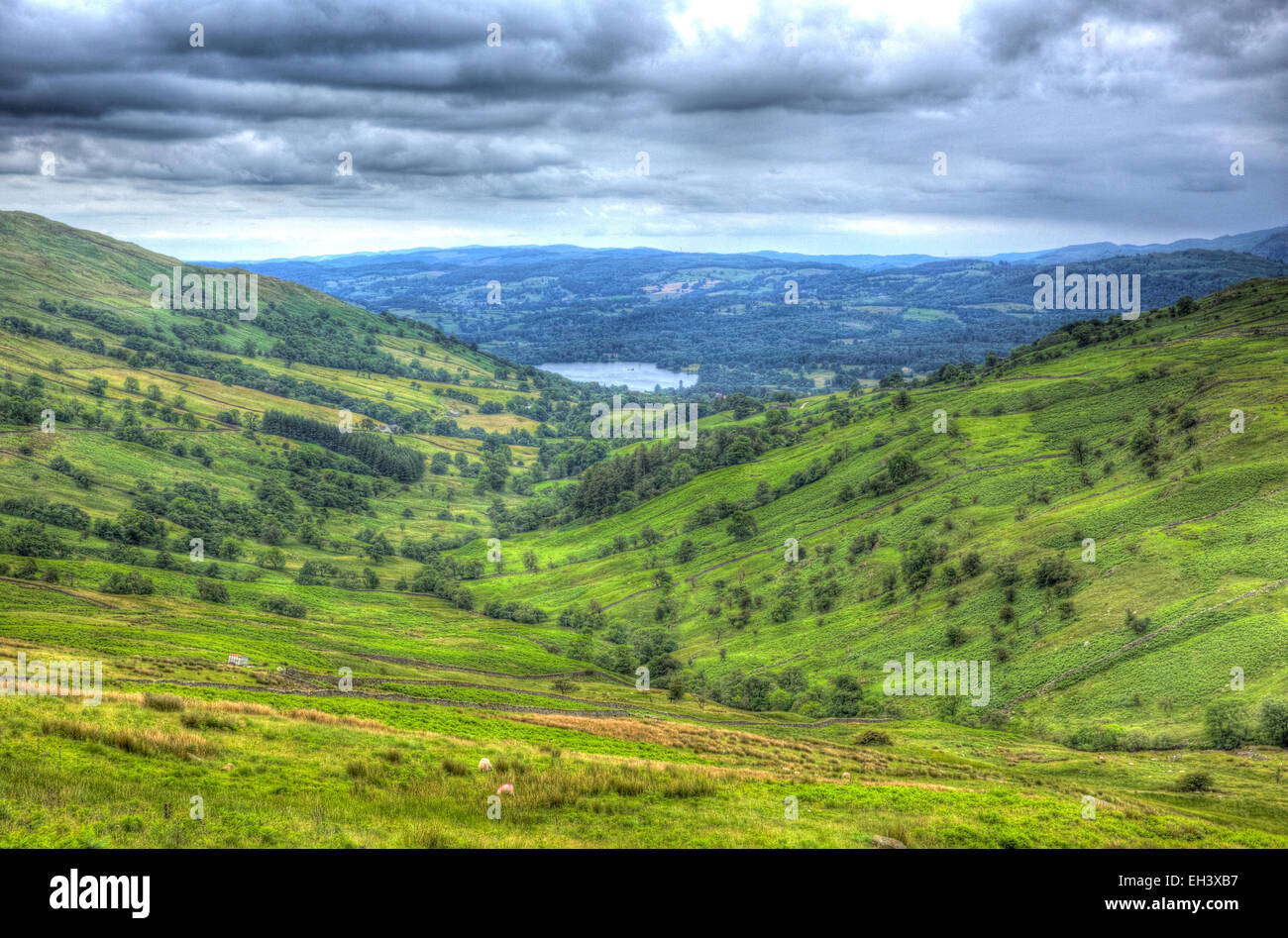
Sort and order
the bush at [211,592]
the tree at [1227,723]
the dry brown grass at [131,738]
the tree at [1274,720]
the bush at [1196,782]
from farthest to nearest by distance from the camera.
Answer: the bush at [211,592] < the tree at [1227,723] < the tree at [1274,720] < the bush at [1196,782] < the dry brown grass at [131,738]

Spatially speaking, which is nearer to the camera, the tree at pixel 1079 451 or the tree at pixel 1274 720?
the tree at pixel 1274 720

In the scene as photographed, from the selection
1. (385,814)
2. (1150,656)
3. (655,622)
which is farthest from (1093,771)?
(655,622)

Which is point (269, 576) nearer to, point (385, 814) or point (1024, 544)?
point (1024, 544)

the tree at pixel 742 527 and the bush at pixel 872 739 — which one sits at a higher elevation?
the tree at pixel 742 527

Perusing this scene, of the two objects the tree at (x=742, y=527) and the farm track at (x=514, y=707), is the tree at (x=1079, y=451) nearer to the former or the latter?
the tree at (x=742, y=527)

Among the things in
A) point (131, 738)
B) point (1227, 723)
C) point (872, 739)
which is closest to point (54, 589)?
point (131, 738)

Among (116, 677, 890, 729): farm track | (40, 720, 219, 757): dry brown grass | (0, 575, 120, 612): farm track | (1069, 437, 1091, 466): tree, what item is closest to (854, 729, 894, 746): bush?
(116, 677, 890, 729): farm track

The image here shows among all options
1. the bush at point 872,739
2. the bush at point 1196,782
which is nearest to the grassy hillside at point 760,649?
the bush at point 872,739
